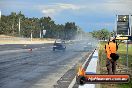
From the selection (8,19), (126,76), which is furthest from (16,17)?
(126,76)

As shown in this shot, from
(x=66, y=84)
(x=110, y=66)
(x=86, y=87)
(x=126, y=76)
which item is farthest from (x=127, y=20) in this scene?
(x=126, y=76)

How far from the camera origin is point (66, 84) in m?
16.5

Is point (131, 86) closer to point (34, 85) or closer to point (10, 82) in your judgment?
point (34, 85)

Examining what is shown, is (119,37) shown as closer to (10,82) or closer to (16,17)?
(10,82)

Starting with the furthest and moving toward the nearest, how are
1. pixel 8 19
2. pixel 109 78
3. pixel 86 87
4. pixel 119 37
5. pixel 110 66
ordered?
1. pixel 8 19
2. pixel 110 66
3. pixel 86 87
4. pixel 119 37
5. pixel 109 78

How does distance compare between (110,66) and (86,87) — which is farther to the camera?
(110,66)

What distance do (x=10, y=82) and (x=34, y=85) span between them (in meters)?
1.48

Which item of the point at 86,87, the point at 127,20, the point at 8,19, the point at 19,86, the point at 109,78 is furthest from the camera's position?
the point at 8,19

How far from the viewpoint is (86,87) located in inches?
564

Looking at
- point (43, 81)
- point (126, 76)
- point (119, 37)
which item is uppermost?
point (119, 37)

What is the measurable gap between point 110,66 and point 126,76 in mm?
6555

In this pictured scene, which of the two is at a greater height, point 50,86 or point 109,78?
point 109,78

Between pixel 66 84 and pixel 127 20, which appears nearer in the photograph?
pixel 66 84

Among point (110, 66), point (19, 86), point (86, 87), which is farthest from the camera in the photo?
point (110, 66)
